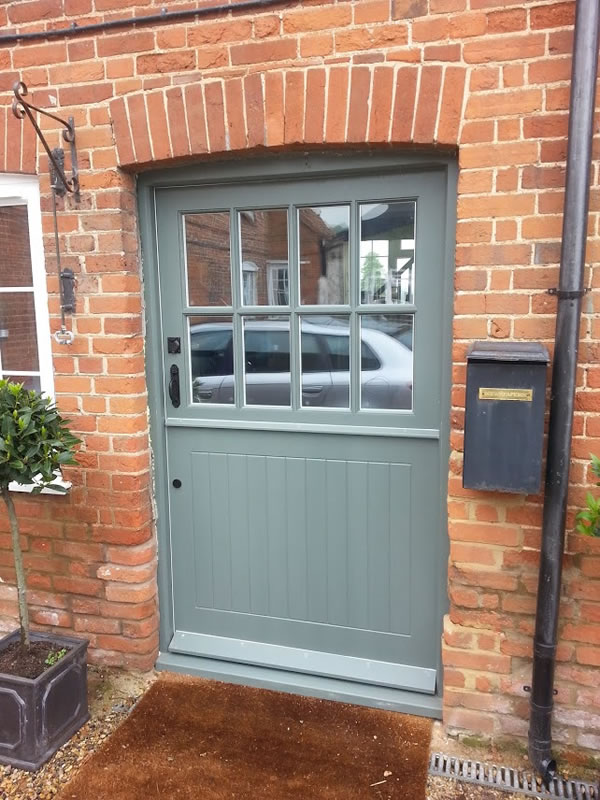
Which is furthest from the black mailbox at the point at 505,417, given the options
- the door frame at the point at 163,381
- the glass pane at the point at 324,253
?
the glass pane at the point at 324,253

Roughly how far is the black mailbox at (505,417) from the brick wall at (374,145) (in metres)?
0.17

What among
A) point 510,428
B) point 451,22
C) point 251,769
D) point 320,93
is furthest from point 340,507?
point 451,22

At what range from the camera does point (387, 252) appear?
261cm

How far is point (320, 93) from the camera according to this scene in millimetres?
2355

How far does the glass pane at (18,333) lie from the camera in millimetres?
3080

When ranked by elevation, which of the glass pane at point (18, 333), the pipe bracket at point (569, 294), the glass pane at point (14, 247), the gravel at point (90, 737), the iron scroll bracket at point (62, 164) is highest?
the iron scroll bracket at point (62, 164)

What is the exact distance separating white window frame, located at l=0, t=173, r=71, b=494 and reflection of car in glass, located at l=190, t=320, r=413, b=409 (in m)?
0.75

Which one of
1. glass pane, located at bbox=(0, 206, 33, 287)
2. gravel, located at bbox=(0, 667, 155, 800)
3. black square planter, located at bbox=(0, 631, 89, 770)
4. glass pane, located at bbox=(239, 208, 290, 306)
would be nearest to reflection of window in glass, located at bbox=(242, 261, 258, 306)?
glass pane, located at bbox=(239, 208, 290, 306)

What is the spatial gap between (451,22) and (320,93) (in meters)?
0.53

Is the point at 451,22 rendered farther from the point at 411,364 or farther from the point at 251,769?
the point at 251,769

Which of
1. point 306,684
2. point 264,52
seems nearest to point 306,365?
point 264,52

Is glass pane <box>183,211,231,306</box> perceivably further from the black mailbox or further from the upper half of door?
the black mailbox

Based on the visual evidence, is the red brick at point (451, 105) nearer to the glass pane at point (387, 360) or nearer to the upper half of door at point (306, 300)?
the upper half of door at point (306, 300)

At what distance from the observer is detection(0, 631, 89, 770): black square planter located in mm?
2453
